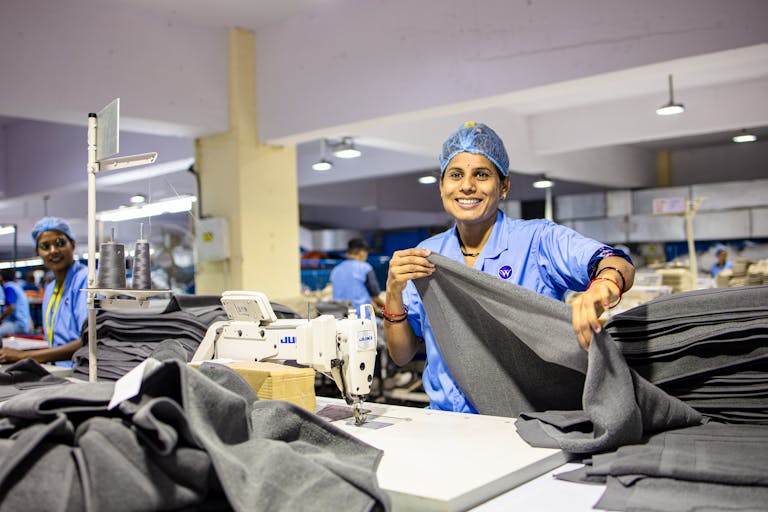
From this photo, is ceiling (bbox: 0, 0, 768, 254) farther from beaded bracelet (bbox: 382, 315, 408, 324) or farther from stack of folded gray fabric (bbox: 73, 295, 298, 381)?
beaded bracelet (bbox: 382, 315, 408, 324)

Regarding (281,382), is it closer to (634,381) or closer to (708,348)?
(634,381)

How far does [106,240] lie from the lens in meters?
2.07

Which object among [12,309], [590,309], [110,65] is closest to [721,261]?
[110,65]

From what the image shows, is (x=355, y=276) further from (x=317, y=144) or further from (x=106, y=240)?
(x=106, y=240)

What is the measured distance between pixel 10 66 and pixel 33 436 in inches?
163

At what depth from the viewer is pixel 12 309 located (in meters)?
5.58

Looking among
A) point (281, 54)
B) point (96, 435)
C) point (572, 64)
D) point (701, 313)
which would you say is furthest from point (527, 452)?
point (281, 54)

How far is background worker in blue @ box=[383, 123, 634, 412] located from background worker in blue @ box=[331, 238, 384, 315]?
15.1 ft

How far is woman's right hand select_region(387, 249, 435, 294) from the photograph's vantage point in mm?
1818

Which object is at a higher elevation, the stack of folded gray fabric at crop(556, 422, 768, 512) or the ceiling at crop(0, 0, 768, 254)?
the ceiling at crop(0, 0, 768, 254)

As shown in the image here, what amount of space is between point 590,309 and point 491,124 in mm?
7252

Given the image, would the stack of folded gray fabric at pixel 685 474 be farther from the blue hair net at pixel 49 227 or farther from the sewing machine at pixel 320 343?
the blue hair net at pixel 49 227

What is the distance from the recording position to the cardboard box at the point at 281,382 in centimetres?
169

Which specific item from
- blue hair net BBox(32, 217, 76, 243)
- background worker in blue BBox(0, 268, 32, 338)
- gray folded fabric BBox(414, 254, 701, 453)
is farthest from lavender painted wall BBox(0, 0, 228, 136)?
gray folded fabric BBox(414, 254, 701, 453)
